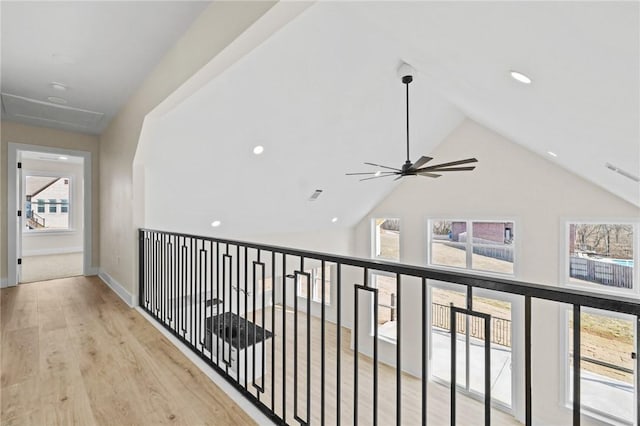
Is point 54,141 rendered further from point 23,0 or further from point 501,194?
point 501,194

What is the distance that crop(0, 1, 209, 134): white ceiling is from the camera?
2131mm

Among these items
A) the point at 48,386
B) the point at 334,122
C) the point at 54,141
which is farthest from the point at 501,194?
the point at 54,141

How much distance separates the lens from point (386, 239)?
7.27m

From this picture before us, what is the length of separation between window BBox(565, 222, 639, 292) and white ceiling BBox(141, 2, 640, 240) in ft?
2.94

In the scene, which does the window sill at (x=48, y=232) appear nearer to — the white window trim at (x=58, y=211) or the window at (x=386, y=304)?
the white window trim at (x=58, y=211)

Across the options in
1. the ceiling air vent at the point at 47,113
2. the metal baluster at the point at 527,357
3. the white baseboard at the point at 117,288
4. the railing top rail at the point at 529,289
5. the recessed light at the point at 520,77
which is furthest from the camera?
the ceiling air vent at the point at 47,113

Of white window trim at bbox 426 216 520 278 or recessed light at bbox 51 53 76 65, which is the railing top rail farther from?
white window trim at bbox 426 216 520 278

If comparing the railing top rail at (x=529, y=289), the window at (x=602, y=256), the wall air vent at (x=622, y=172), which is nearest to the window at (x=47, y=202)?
the railing top rail at (x=529, y=289)

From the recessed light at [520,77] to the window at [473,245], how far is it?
3.90 metres

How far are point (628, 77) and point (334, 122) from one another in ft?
10.1

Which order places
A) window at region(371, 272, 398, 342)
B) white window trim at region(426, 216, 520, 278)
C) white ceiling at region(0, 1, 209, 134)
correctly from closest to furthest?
white ceiling at region(0, 1, 209, 134) < white window trim at region(426, 216, 520, 278) < window at region(371, 272, 398, 342)

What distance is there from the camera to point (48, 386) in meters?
1.93

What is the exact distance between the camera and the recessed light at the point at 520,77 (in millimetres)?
1991

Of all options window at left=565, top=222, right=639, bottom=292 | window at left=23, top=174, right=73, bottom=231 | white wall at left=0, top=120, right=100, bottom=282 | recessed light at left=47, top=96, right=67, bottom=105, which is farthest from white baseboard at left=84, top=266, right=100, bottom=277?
window at left=565, top=222, right=639, bottom=292
